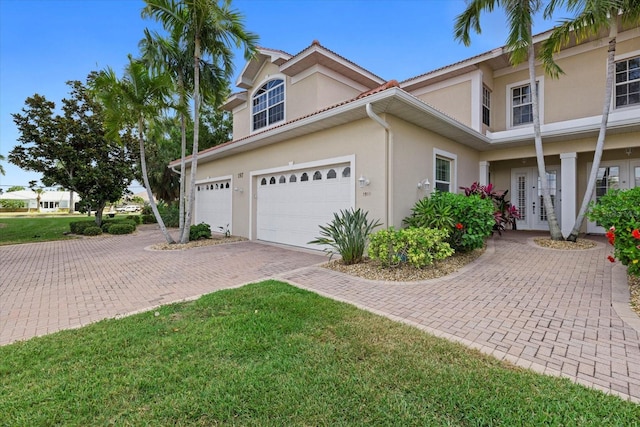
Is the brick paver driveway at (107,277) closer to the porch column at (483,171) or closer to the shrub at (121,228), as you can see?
the shrub at (121,228)

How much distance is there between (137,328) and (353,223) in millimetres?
4743

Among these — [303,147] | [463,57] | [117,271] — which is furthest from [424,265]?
[463,57]

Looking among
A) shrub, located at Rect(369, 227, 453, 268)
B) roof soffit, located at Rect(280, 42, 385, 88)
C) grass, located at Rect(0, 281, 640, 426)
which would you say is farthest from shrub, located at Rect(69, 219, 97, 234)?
shrub, located at Rect(369, 227, 453, 268)

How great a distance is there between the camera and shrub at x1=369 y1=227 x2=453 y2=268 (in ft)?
20.0

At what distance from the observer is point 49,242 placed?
12336 mm

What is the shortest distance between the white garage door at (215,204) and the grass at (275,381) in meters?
10.1

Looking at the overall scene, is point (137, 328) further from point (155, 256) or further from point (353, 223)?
point (155, 256)

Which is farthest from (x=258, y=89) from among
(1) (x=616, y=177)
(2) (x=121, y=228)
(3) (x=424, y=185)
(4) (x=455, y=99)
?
(1) (x=616, y=177)

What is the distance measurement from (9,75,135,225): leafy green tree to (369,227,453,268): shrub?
540 inches

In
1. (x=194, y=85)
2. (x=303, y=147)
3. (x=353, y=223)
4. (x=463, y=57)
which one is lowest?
(x=353, y=223)

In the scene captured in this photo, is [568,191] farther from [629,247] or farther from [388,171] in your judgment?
[388,171]

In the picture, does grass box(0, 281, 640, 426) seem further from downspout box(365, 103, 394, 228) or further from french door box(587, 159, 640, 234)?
french door box(587, 159, 640, 234)

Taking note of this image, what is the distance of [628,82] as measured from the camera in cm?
984

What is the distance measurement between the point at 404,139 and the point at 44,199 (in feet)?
236
